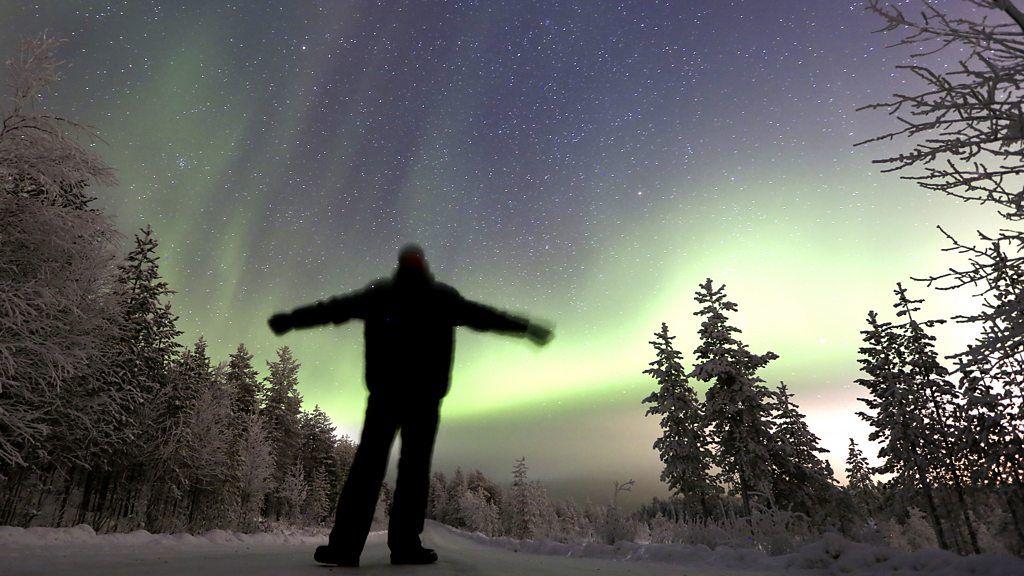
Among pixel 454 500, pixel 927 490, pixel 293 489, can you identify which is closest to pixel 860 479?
pixel 927 490

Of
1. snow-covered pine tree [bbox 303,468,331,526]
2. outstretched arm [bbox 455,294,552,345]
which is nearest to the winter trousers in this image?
outstretched arm [bbox 455,294,552,345]

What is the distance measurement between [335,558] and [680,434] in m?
25.8

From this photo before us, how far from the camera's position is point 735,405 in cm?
2258

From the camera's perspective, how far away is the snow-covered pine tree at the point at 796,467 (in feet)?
72.4

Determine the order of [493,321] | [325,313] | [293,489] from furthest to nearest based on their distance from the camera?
[293,489]
[493,321]
[325,313]

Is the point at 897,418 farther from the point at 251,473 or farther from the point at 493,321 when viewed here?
the point at 251,473

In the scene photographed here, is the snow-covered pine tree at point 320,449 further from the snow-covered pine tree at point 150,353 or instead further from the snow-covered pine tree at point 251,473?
the snow-covered pine tree at point 150,353

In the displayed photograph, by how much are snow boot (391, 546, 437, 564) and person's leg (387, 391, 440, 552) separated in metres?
0.03

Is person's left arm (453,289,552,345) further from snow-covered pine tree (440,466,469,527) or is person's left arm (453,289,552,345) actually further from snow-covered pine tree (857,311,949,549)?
snow-covered pine tree (440,466,469,527)

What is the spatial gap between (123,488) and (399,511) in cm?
2829

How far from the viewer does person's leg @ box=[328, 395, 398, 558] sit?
3213mm

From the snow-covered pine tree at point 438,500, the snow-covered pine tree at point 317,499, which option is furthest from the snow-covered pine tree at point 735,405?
the snow-covered pine tree at point 438,500

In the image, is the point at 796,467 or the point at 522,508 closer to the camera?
the point at 796,467

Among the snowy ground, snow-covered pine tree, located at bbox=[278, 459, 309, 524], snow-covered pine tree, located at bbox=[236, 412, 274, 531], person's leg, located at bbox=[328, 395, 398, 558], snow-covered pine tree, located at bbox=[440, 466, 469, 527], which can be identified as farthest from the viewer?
snow-covered pine tree, located at bbox=[440, 466, 469, 527]
